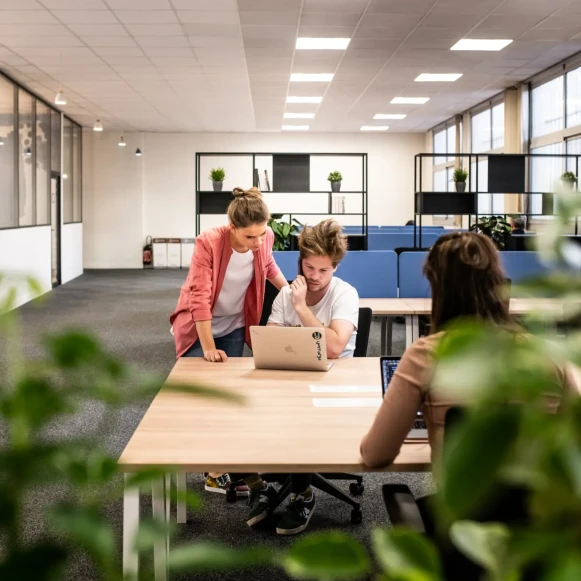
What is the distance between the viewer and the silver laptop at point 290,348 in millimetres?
2615

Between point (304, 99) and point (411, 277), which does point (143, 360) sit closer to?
point (411, 277)

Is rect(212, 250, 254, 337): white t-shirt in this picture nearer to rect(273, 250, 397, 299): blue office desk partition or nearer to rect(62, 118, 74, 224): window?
rect(273, 250, 397, 299): blue office desk partition

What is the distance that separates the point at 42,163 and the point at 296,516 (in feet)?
30.2

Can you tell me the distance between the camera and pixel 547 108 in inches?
400

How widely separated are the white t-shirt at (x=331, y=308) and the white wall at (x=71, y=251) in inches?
403

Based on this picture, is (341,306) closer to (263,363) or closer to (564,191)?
(263,363)

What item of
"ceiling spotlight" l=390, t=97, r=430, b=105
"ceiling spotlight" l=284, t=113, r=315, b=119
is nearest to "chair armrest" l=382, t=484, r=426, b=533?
"ceiling spotlight" l=390, t=97, r=430, b=105

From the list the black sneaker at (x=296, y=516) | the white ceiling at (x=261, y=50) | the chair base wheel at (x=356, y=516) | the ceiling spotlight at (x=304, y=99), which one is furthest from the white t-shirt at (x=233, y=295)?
the ceiling spotlight at (x=304, y=99)

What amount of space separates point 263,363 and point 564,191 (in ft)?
7.97

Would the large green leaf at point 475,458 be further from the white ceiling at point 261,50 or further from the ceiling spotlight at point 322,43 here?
the ceiling spotlight at point 322,43

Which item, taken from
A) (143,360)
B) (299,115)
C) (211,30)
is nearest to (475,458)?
(143,360)

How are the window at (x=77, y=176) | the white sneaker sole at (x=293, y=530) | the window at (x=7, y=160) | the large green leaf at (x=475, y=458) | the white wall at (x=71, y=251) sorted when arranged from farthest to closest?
the window at (x=77, y=176)
the white wall at (x=71, y=251)
the window at (x=7, y=160)
the white sneaker sole at (x=293, y=530)
the large green leaf at (x=475, y=458)

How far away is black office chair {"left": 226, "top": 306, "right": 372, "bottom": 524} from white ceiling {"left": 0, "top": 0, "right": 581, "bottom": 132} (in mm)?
3987

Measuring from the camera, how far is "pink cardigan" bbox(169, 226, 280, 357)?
299cm
